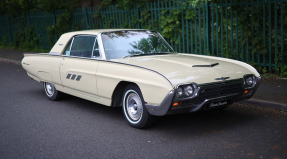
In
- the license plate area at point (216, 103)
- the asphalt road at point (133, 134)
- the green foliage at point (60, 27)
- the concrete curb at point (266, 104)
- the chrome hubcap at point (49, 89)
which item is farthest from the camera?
the green foliage at point (60, 27)

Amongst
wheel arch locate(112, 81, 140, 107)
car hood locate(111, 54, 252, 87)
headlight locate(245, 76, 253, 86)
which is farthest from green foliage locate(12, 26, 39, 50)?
headlight locate(245, 76, 253, 86)

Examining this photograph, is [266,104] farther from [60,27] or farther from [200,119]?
[60,27]

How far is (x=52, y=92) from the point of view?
7.61 metres

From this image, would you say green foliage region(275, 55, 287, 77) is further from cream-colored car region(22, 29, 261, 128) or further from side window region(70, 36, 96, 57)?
side window region(70, 36, 96, 57)

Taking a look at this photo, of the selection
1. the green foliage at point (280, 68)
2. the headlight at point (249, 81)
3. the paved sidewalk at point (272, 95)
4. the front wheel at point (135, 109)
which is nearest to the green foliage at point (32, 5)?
the green foliage at point (280, 68)

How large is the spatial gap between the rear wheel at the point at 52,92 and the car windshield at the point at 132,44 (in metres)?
2.01

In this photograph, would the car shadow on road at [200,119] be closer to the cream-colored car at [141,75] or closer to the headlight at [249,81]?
the cream-colored car at [141,75]

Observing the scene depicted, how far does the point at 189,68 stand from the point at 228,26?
5595 millimetres

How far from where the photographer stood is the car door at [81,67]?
5.99 metres

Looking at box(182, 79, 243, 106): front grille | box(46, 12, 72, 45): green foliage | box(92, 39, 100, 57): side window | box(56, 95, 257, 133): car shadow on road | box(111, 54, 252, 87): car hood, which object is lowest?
box(56, 95, 257, 133): car shadow on road

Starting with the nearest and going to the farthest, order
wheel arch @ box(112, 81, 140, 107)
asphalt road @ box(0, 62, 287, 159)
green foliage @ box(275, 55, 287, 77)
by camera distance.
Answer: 1. asphalt road @ box(0, 62, 287, 159)
2. wheel arch @ box(112, 81, 140, 107)
3. green foliage @ box(275, 55, 287, 77)

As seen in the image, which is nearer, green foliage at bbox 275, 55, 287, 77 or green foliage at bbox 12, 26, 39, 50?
green foliage at bbox 275, 55, 287, 77

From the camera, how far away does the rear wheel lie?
7456mm

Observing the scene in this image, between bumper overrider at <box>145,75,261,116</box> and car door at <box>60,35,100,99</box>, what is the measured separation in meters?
1.50
